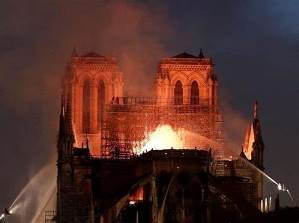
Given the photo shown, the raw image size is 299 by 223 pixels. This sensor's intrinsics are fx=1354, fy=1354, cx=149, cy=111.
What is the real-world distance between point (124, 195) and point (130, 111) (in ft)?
40.9

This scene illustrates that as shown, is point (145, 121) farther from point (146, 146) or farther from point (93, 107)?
point (93, 107)

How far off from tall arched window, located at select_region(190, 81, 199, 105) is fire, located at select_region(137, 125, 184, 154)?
107 inches

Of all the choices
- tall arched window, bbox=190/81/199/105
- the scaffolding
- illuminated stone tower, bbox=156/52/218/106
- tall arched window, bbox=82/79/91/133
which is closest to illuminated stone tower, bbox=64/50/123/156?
tall arched window, bbox=82/79/91/133

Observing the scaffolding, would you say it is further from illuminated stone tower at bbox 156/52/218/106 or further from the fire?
illuminated stone tower at bbox 156/52/218/106

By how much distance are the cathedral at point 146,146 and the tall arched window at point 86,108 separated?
0.26ft

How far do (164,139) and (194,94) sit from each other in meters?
4.44

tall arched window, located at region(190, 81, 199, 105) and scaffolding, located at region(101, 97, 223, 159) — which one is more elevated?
tall arched window, located at region(190, 81, 199, 105)

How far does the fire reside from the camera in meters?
105

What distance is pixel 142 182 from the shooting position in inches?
3784

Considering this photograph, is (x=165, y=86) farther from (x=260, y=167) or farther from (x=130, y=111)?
(x=260, y=167)

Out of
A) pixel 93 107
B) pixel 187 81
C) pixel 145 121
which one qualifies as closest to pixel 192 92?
pixel 187 81

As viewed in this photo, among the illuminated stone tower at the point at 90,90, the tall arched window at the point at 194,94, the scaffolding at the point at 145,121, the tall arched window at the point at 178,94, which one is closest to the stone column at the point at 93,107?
the illuminated stone tower at the point at 90,90

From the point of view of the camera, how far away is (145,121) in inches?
4188

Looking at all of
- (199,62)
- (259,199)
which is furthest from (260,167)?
(199,62)
